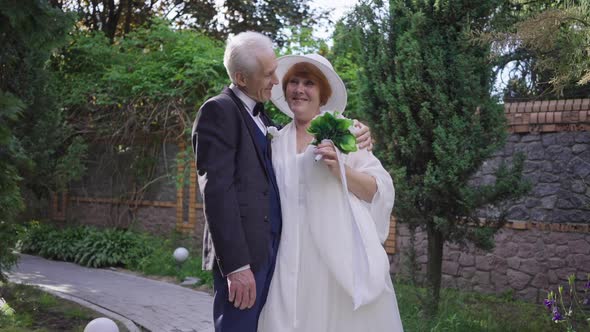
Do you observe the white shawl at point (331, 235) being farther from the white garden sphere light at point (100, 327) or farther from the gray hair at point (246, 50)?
the white garden sphere light at point (100, 327)

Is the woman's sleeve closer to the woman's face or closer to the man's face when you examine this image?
the woman's face

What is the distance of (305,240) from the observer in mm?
2678

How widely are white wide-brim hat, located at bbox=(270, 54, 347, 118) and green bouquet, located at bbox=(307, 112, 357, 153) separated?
1.26ft

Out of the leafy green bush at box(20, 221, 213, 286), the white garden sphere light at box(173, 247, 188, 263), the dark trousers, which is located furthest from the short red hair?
the leafy green bush at box(20, 221, 213, 286)

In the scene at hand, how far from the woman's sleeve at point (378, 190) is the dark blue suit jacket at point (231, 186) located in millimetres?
487

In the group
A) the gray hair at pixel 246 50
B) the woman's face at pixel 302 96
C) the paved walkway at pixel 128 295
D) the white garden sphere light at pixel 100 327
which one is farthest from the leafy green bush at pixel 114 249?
the gray hair at pixel 246 50

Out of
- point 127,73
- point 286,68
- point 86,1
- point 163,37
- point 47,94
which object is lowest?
point 286,68

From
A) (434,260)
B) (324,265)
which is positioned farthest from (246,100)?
(434,260)

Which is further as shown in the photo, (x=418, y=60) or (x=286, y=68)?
(x=418, y=60)

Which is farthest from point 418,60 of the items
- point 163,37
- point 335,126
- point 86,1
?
point 86,1

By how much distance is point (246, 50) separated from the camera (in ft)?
8.46

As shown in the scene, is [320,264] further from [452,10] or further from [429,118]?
[452,10]

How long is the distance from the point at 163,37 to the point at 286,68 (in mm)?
8728

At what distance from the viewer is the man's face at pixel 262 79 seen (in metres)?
2.59
